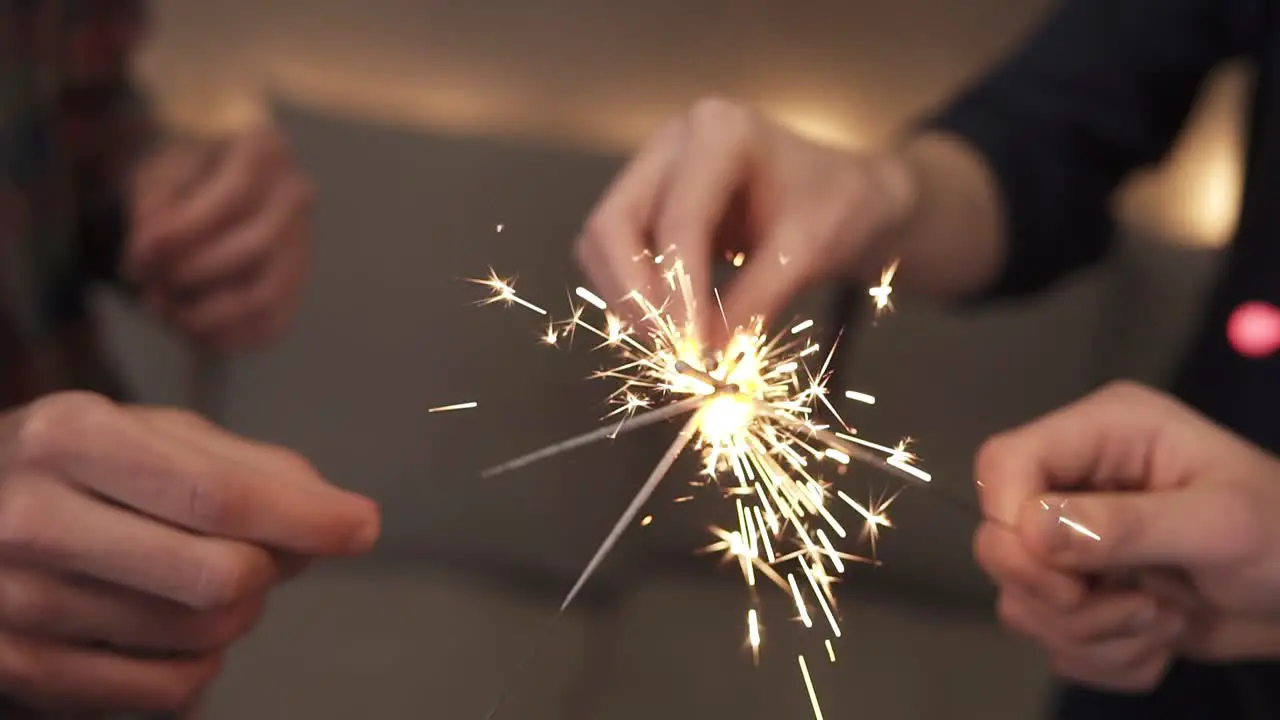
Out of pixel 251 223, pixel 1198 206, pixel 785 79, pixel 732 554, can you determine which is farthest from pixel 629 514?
pixel 1198 206

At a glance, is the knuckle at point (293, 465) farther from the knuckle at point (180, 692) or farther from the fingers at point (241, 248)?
the fingers at point (241, 248)

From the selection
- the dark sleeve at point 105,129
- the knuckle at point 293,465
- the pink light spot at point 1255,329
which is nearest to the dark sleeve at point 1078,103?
the pink light spot at point 1255,329

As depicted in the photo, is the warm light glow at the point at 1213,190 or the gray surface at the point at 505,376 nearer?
the gray surface at the point at 505,376

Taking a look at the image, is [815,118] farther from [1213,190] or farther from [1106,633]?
[1106,633]

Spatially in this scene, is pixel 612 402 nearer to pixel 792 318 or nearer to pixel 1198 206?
pixel 792 318

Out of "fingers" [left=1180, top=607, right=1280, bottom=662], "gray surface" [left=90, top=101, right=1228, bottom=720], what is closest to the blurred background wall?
"gray surface" [left=90, top=101, right=1228, bottom=720]

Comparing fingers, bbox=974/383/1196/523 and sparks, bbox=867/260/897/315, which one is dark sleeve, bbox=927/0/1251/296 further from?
fingers, bbox=974/383/1196/523

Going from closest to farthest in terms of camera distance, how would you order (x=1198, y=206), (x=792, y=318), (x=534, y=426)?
1. (x=792, y=318)
2. (x=534, y=426)
3. (x=1198, y=206)
